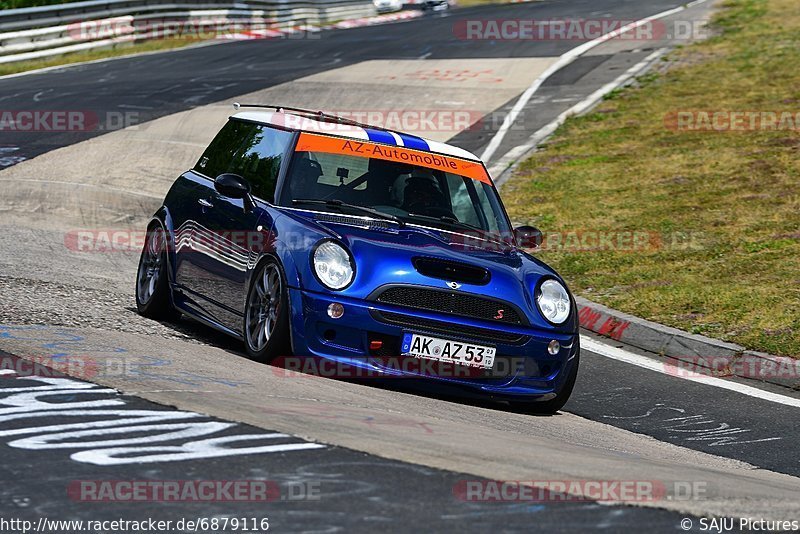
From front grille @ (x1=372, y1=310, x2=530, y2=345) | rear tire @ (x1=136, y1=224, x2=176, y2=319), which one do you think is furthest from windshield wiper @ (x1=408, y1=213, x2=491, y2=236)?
rear tire @ (x1=136, y1=224, x2=176, y2=319)

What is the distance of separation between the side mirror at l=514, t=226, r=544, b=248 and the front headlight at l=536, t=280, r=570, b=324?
875 mm

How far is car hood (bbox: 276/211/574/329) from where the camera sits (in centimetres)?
740

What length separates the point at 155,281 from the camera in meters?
9.39

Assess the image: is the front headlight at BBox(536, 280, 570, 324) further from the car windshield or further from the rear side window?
the rear side window

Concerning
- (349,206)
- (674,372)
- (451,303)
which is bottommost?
(674,372)

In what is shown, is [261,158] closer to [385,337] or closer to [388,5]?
[385,337]

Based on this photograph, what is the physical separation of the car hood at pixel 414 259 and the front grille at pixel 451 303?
1.4 inches

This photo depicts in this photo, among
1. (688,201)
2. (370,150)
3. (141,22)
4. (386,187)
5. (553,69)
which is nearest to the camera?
(386,187)

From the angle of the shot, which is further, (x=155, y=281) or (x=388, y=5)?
(x=388, y=5)

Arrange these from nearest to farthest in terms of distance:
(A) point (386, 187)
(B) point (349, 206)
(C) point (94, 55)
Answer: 1. (B) point (349, 206)
2. (A) point (386, 187)
3. (C) point (94, 55)

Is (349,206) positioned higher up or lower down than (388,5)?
lower down

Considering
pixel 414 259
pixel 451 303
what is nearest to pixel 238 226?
pixel 414 259

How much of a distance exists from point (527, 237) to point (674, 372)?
5.32 feet

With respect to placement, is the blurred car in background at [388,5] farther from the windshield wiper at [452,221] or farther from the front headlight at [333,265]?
the front headlight at [333,265]
